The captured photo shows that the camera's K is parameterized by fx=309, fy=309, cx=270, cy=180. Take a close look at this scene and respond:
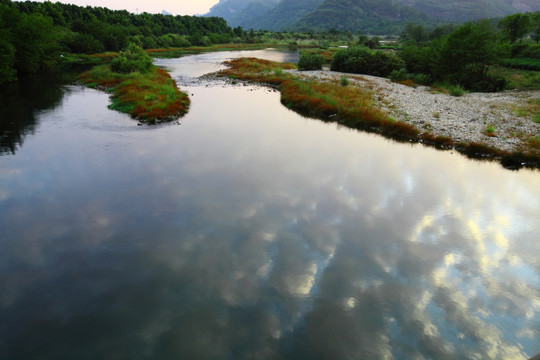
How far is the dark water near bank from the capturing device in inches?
406

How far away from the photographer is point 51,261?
44.6 feet

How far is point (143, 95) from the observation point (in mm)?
44438

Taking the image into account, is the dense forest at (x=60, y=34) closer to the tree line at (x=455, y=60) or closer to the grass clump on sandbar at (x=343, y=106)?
the grass clump on sandbar at (x=343, y=106)

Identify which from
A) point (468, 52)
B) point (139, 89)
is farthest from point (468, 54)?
point (139, 89)

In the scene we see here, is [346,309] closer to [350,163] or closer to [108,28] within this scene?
[350,163]

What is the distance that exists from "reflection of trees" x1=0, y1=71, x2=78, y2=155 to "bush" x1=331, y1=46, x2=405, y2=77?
60.8 metres

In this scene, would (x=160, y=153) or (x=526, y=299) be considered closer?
(x=526, y=299)

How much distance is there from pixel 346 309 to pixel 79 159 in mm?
23274

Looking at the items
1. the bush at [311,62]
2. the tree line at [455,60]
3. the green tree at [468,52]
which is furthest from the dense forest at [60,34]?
the green tree at [468,52]

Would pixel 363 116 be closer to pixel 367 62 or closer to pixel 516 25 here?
pixel 367 62

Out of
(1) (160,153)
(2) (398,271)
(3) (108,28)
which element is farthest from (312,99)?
(3) (108,28)

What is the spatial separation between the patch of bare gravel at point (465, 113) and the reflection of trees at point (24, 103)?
4060 centimetres

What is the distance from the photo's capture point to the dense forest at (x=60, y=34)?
197ft

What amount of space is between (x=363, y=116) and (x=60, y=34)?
110 meters
